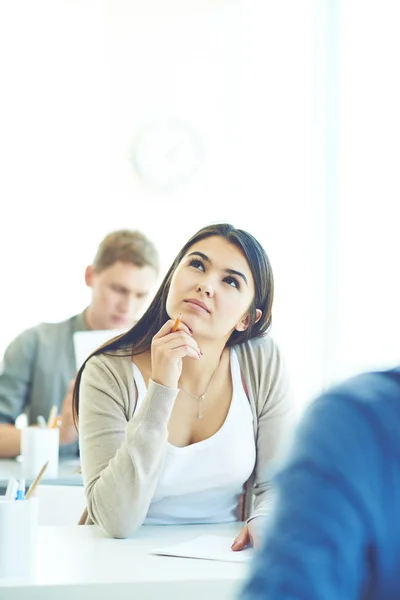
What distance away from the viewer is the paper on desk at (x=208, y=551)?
1.51 meters

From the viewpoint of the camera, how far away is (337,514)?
15.8 inches

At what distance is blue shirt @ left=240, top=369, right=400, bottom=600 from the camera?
1.30ft

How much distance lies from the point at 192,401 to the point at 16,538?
26.0 inches

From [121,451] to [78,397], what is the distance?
0.27 metres

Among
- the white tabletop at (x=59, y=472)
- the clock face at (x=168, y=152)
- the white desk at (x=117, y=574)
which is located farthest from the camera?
the clock face at (x=168, y=152)

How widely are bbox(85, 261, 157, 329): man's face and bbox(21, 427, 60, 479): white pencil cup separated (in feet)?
1.94

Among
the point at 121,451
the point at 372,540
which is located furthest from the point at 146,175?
the point at 372,540

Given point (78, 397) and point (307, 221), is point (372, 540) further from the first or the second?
point (307, 221)

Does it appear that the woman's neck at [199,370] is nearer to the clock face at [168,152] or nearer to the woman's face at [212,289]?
the woman's face at [212,289]

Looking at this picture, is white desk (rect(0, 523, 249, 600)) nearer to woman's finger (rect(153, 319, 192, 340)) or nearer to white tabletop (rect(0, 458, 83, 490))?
woman's finger (rect(153, 319, 192, 340))

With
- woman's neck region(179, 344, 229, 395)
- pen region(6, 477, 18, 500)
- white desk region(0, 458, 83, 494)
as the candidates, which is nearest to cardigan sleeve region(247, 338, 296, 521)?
woman's neck region(179, 344, 229, 395)

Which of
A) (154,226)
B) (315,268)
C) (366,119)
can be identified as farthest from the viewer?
(154,226)

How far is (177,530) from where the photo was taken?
5.86ft

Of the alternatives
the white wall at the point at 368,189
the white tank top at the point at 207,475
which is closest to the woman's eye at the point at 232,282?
the white tank top at the point at 207,475
